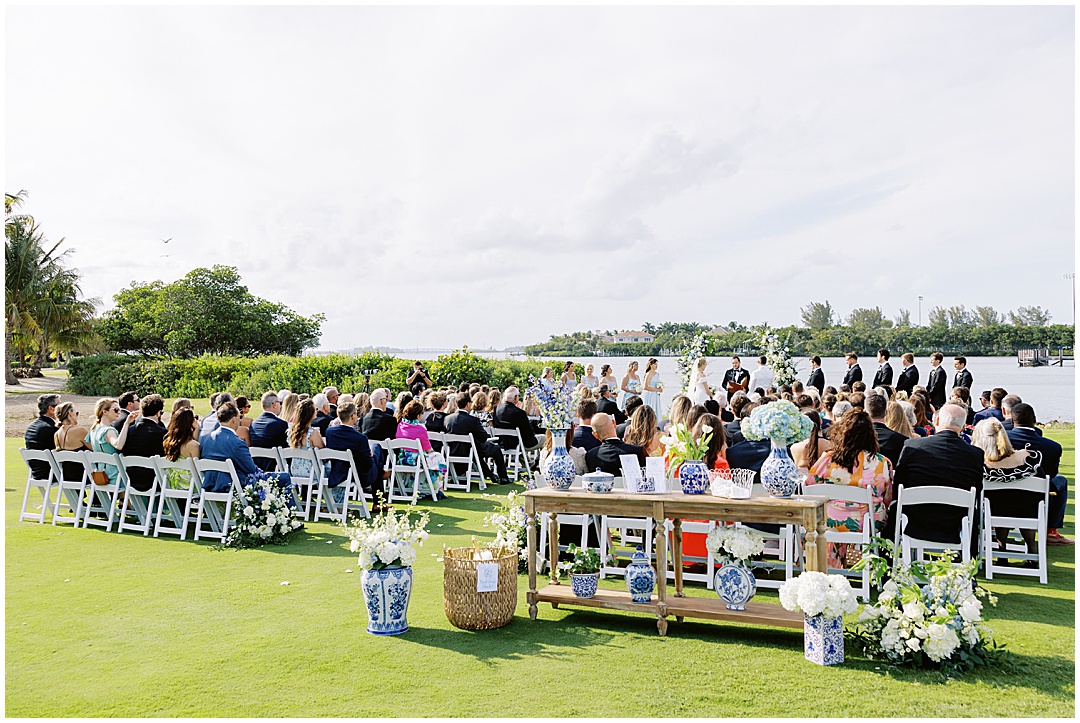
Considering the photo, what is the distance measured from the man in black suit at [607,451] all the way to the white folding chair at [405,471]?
3338 mm

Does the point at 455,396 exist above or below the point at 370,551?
above

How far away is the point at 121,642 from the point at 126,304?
49.3 m

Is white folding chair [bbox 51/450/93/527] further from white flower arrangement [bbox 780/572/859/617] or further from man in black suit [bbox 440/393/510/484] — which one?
white flower arrangement [bbox 780/572/859/617]

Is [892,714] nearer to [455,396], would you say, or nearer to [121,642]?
[121,642]

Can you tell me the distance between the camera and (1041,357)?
24.8 m

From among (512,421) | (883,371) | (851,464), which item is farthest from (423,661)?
(883,371)

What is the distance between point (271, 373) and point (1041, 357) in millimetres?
23896

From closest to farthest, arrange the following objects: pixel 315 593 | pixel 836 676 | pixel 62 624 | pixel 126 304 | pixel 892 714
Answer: pixel 892 714 → pixel 836 676 → pixel 62 624 → pixel 315 593 → pixel 126 304

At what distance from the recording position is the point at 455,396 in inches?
469

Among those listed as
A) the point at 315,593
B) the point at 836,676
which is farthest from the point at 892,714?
the point at 315,593

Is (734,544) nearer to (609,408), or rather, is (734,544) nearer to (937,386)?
(609,408)

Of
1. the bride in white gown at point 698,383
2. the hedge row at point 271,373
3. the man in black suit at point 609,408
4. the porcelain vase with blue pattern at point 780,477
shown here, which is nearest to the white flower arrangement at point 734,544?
the porcelain vase with blue pattern at point 780,477

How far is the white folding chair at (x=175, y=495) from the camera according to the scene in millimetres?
7930

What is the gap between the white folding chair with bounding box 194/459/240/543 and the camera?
25.2 ft
